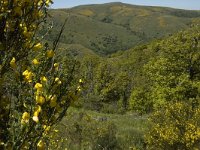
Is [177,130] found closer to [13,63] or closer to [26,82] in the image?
[26,82]

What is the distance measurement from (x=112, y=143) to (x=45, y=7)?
14.3m

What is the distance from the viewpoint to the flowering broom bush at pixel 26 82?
3457 millimetres

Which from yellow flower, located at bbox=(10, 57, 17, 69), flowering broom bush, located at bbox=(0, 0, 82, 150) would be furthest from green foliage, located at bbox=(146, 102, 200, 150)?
yellow flower, located at bbox=(10, 57, 17, 69)

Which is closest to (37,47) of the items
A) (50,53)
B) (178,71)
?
(50,53)

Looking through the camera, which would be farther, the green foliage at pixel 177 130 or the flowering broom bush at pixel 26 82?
the green foliage at pixel 177 130

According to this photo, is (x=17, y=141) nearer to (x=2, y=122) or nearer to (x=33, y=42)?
(x=2, y=122)

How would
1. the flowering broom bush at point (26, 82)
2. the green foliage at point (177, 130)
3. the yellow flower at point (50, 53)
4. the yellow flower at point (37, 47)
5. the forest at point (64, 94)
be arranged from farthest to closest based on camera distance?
1. the green foliage at point (177, 130)
2. the yellow flower at point (37, 47)
3. the yellow flower at point (50, 53)
4. the forest at point (64, 94)
5. the flowering broom bush at point (26, 82)

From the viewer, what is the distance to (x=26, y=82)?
3791 millimetres

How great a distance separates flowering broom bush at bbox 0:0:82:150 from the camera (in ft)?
11.3

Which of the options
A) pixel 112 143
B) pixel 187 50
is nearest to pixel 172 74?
pixel 187 50

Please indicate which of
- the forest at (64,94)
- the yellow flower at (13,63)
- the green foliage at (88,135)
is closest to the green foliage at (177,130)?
the forest at (64,94)

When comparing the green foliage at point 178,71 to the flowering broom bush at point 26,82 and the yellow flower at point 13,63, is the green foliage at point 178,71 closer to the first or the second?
the flowering broom bush at point 26,82

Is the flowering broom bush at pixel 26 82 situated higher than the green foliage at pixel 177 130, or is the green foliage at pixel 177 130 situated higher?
the flowering broom bush at pixel 26 82

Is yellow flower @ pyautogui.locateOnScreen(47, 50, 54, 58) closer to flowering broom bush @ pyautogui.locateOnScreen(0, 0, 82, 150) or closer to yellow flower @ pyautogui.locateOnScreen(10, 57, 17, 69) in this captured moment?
flowering broom bush @ pyautogui.locateOnScreen(0, 0, 82, 150)
